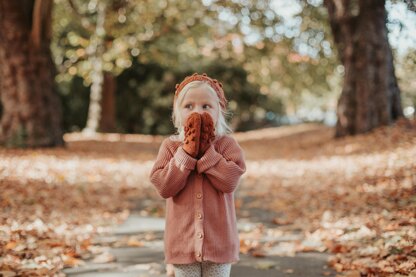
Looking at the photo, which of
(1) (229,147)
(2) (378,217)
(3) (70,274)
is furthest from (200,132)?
(2) (378,217)

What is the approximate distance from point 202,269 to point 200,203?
16.3 inches

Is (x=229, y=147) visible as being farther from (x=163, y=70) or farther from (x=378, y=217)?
(x=163, y=70)

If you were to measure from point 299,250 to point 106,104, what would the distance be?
59.1 feet

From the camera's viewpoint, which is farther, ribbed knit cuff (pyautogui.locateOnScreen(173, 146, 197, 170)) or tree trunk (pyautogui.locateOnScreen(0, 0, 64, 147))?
tree trunk (pyautogui.locateOnScreen(0, 0, 64, 147))

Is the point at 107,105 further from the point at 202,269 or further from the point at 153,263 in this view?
the point at 202,269

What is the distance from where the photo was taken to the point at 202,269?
9.57ft

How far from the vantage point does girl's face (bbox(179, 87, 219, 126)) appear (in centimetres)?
290

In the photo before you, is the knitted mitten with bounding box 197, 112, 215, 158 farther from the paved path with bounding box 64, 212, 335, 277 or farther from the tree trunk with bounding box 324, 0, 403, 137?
the tree trunk with bounding box 324, 0, 403, 137

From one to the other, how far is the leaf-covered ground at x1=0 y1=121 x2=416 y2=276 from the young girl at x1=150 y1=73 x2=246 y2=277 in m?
1.84

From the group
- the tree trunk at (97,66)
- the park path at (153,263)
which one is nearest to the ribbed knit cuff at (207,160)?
the park path at (153,263)

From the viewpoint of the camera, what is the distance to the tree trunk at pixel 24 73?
12.9 m

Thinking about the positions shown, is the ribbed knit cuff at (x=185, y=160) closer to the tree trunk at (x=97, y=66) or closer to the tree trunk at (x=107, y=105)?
the tree trunk at (x=97, y=66)

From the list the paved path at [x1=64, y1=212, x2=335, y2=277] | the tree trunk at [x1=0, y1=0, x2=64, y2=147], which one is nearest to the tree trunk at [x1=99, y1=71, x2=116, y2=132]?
the tree trunk at [x1=0, y1=0, x2=64, y2=147]

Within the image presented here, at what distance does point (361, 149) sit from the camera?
11.9 m
